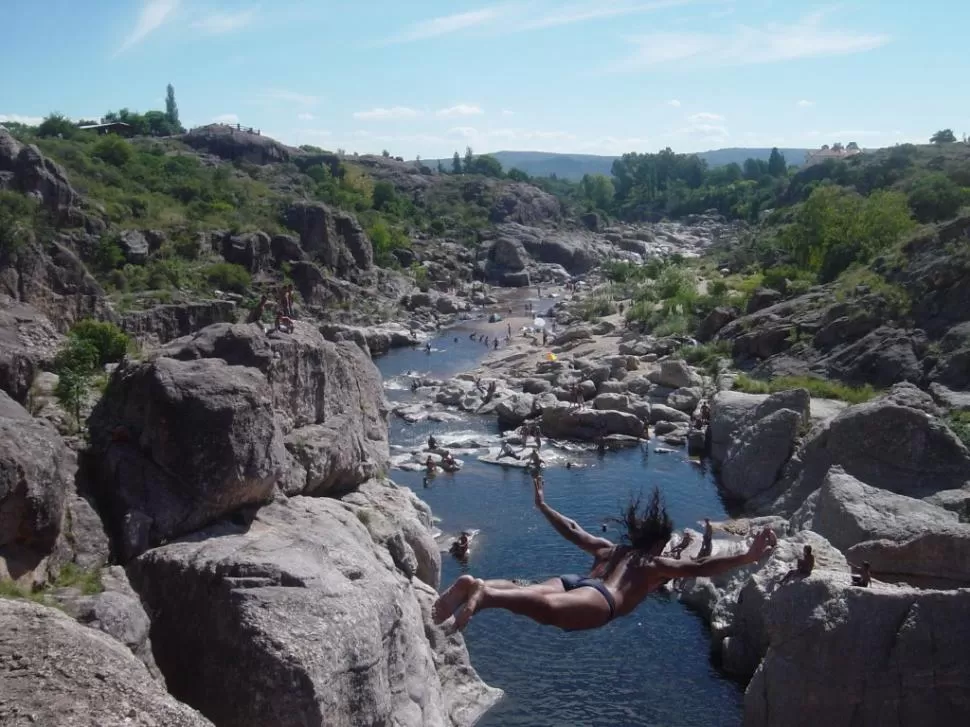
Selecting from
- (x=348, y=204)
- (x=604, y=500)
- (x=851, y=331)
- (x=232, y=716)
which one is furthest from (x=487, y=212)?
(x=232, y=716)

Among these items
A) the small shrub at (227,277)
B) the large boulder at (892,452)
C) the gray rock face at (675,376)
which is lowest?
the gray rock face at (675,376)

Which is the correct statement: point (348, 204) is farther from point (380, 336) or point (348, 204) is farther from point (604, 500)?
point (604, 500)

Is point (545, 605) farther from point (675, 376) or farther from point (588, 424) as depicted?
point (675, 376)

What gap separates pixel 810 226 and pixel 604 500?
3732 cm

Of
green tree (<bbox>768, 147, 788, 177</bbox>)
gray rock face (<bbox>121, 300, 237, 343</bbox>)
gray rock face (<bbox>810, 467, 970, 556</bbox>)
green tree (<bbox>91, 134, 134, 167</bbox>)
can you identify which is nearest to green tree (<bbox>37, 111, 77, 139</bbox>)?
green tree (<bbox>91, 134, 134, 167</bbox>)

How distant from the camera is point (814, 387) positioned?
1487 inches

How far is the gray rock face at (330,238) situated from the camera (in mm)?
68812

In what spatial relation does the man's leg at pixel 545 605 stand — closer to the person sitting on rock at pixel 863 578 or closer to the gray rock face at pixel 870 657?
the gray rock face at pixel 870 657

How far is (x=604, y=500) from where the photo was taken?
99.1ft

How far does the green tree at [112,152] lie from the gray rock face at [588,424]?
Result: 48.7 m

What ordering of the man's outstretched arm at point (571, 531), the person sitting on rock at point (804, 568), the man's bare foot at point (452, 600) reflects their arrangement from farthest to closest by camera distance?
1. the person sitting on rock at point (804, 568)
2. the man's outstretched arm at point (571, 531)
3. the man's bare foot at point (452, 600)

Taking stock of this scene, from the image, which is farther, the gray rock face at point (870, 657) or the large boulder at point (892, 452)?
the large boulder at point (892, 452)

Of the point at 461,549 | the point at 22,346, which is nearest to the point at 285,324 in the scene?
the point at 22,346

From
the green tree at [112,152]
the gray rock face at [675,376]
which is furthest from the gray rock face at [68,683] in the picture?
the green tree at [112,152]
